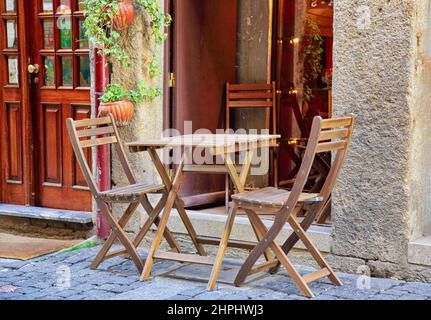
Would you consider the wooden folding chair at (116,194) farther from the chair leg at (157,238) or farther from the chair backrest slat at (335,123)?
the chair backrest slat at (335,123)

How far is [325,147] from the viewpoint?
5.15 metres

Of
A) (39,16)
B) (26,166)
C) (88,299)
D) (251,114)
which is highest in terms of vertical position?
(39,16)

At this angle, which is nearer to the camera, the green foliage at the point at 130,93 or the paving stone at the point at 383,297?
the paving stone at the point at 383,297

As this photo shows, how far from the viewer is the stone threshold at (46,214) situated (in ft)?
23.4

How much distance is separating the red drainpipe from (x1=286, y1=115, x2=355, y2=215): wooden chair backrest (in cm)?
207

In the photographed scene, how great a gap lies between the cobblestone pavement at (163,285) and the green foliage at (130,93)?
133cm

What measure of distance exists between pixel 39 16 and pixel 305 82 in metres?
2.64

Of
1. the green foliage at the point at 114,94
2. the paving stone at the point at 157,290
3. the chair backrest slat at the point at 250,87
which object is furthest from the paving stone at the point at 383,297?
the chair backrest slat at the point at 250,87

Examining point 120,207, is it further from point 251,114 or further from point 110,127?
point 251,114

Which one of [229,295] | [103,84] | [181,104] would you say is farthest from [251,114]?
[229,295]

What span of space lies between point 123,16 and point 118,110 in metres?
0.76

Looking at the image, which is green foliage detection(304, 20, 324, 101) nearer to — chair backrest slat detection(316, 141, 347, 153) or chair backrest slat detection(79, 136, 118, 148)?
chair backrest slat detection(79, 136, 118, 148)

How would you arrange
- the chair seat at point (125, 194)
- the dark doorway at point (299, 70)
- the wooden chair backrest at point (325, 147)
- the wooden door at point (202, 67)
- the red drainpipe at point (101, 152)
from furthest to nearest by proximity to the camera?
the dark doorway at point (299, 70)
the wooden door at point (202, 67)
the red drainpipe at point (101, 152)
the chair seat at point (125, 194)
the wooden chair backrest at point (325, 147)

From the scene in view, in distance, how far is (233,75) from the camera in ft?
25.9
